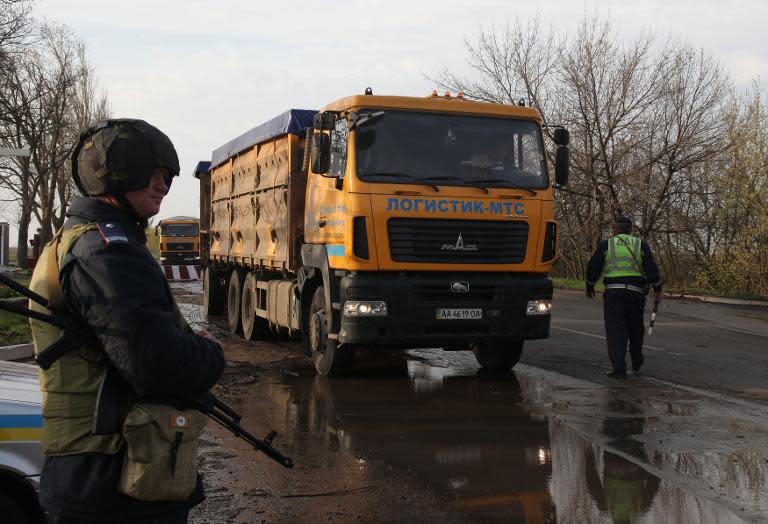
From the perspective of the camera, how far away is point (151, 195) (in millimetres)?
2705

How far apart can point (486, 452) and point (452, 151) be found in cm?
406

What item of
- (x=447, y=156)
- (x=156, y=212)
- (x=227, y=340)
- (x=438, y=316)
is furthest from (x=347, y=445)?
(x=227, y=340)

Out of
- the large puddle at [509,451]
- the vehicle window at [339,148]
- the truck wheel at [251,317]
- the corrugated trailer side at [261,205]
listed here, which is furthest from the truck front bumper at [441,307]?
the truck wheel at [251,317]

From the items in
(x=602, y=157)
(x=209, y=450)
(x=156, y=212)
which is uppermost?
(x=602, y=157)

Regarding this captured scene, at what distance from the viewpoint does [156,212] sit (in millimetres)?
2762

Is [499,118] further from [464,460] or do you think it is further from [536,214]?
[464,460]

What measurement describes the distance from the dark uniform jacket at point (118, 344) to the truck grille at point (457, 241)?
696cm

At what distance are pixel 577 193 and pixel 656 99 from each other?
3.94 meters

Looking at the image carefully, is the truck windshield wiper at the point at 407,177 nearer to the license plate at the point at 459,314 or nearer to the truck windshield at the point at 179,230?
the license plate at the point at 459,314

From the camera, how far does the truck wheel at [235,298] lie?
15.0 meters

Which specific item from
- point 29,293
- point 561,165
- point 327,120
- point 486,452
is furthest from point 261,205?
point 29,293

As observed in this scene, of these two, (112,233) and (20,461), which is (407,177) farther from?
(112,233)

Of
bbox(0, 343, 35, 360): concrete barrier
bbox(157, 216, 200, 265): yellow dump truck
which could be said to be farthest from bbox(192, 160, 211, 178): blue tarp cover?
bbox(157, 216, 200, 265): yellow dump truck

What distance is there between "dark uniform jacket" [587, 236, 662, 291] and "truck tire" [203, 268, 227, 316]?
8.77 meters
